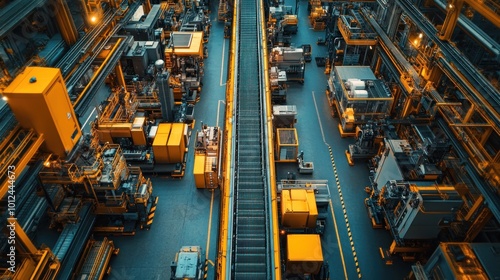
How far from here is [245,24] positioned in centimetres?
2953

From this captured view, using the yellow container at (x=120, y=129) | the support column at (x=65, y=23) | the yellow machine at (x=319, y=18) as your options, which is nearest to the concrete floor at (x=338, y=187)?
the yellow machine at (x=319, y=18)

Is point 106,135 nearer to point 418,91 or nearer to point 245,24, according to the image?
point 245,24

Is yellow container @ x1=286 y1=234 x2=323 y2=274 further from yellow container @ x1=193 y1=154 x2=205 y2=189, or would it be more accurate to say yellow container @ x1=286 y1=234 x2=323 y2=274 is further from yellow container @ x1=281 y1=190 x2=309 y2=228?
yellow container @ x1=193 y1=154 x2=205 y2=189

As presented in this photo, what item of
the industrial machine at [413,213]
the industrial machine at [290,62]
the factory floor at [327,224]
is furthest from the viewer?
the industrial machine at [290,62]

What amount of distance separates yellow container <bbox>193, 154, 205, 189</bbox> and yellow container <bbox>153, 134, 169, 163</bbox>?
78.3 inches

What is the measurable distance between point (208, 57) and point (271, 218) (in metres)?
19.8

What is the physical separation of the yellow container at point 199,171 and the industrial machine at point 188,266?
4.51 m

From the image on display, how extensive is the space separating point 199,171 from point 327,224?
284 inches

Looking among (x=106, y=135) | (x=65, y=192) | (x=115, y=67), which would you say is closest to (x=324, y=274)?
(x=65, y=192)

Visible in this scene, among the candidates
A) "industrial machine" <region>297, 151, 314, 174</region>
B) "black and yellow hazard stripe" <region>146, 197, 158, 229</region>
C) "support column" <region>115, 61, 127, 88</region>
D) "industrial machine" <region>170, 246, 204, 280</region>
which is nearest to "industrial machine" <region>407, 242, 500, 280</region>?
"industrial machine" <region>297, 151, 314, 174</region>

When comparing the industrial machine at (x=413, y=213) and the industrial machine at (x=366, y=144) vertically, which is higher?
the industrial machine at (x=366, y=144)

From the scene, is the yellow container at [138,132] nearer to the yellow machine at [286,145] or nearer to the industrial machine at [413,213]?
the yellow machine at [286,145]

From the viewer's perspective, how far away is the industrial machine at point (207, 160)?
59.9ft

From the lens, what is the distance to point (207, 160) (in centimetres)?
1873
